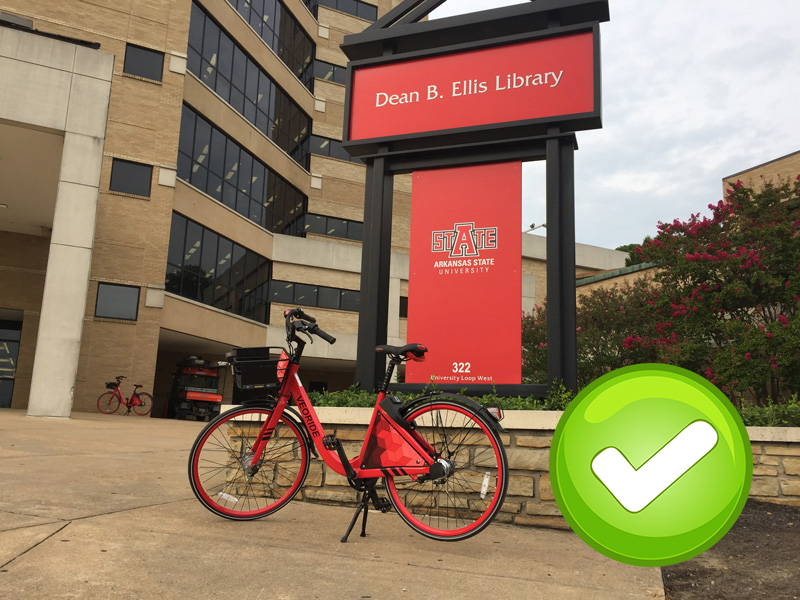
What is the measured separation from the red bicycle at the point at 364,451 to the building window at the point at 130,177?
20497mm

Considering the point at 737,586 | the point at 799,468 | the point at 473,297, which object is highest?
the point at 473,297

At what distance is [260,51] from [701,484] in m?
31.1

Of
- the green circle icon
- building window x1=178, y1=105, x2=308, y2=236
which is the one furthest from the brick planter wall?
building window x1=178, y1=105, x2=308, y2=236

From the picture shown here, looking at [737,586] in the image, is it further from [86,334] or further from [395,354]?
[86,334]

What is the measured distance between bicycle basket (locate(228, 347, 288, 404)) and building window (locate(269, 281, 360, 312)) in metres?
27.2

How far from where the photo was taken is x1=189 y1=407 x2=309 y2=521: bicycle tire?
429 centimetres

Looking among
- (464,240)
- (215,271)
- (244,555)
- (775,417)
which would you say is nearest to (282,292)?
(215,271)

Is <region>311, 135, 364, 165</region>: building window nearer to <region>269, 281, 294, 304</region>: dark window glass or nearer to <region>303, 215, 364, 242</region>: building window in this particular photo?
<region>303, 215, 364, 242</region>: building window

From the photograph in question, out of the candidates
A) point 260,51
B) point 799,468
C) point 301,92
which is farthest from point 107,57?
point 301,92

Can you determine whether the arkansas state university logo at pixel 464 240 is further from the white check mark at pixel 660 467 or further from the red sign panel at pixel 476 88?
the white check mark at pixel 660 467

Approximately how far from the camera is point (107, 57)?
46.4ft

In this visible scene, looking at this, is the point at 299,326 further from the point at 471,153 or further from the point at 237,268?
the point at 237,268

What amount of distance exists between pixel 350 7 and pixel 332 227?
14.8m

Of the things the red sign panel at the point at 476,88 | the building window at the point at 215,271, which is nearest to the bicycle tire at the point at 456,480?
the red sign panel at the point at 476,88
